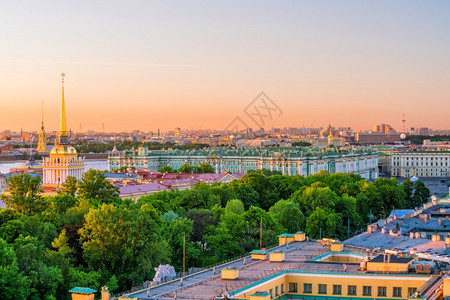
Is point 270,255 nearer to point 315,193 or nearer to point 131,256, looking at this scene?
point 131,256

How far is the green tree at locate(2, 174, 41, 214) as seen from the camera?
35812 mm

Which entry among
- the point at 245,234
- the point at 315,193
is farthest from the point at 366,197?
the point at 245,234

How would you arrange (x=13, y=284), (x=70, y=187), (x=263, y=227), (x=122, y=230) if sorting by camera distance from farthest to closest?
(x=70, y=187) → (x=263, y=227) → (x=122, y=230) → (x=13, y=284)

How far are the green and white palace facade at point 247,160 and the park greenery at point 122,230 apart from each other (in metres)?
42.4

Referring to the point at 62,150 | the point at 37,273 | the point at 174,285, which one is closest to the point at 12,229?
the point at 37,273

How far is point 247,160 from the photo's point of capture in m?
100

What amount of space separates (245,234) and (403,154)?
98.3 metres

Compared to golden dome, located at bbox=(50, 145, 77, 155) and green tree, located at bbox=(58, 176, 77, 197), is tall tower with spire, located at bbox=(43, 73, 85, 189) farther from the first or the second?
green tree, located at bbox=(58, 176, 77, 197)

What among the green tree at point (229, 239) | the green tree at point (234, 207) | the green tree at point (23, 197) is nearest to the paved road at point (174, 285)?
the green tree at point (229, 239)

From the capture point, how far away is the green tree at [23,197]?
1410 inches

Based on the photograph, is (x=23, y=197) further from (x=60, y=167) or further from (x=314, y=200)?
(x=60, y=167)

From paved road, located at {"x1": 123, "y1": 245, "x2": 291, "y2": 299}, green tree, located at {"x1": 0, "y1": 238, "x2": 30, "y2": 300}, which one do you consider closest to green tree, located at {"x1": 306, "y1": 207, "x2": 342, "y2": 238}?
paved road, located at {"x1": 123, "y1": 245, "x2": 291, "y2": 299}

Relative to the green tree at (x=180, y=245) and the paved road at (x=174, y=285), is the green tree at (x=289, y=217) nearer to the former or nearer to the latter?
the green tree at (x=180, y=245)

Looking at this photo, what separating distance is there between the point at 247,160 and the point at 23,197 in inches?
2555
